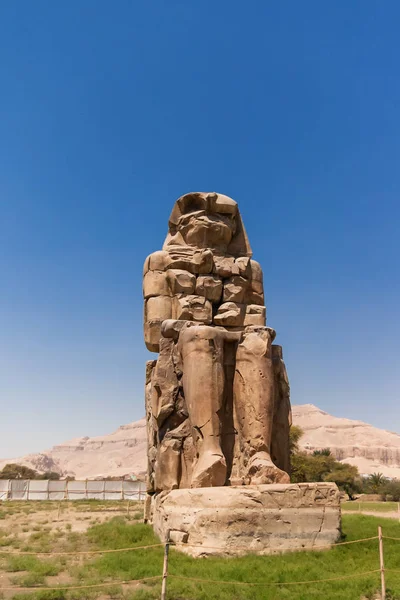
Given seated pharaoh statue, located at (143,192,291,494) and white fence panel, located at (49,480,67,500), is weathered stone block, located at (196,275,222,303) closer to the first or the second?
seated pharaoh statue, located at (143,192,291,494)

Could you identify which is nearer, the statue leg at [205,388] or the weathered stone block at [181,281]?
the statue leg at [205,388]

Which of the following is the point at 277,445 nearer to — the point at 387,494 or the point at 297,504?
the point at 297,504

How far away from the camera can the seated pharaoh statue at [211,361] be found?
612 cm

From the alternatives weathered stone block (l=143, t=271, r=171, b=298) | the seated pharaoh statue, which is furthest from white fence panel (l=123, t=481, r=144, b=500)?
weathered stone block (l=143, t=271, r=171, b=298)

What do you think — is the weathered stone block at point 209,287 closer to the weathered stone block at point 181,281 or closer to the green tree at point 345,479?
the weathered stone block at point 181,281

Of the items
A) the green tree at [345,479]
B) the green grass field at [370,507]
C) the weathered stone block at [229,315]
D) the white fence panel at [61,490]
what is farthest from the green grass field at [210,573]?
the green tree at [345,479]

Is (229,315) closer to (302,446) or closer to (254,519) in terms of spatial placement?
(254,519)

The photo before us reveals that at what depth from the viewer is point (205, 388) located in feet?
20.2

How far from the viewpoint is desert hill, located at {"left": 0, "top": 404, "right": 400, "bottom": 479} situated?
7800cm

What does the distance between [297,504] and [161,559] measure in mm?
1402

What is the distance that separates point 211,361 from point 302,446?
72.9 meters

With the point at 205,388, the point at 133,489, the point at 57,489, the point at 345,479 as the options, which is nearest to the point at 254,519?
the point at 205,388

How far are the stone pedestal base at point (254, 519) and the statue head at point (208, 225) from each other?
374cm

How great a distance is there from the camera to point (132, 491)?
71.8ft
